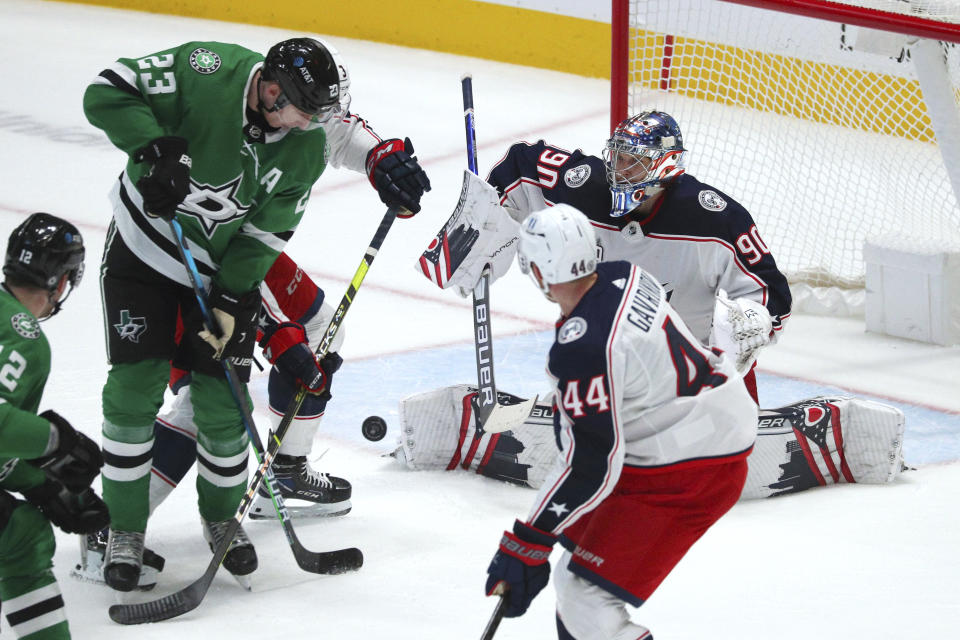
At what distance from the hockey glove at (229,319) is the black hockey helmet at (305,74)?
48 cm

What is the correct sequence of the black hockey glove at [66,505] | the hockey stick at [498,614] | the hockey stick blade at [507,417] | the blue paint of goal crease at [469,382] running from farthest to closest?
the blue paint of goal crease at [469,382] → the hockey stick blade at [507,417] → the black hockey glove at [66,505] → the hockey stick at [498,614]

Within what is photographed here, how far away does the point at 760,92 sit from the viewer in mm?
5949

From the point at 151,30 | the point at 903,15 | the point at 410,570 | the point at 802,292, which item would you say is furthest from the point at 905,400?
the point at 151,30

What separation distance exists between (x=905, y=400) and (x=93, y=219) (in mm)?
3555

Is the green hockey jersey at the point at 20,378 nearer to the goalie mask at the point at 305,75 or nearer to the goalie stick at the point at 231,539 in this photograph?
the goalie stick at the point at 231,539

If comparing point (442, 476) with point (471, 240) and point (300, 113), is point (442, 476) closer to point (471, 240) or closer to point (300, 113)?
point (471, 240)

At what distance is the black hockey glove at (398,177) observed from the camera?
11.4 feet

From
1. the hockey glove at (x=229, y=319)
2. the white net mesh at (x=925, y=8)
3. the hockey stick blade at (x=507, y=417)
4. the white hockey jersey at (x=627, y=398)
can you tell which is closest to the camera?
the white hockey jersey at (x=627, y=398)

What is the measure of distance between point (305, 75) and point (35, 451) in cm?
103

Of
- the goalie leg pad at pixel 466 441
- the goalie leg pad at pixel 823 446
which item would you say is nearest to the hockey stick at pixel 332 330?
the goalie leg pad at pixel 466 441

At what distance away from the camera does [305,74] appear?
3.05 m

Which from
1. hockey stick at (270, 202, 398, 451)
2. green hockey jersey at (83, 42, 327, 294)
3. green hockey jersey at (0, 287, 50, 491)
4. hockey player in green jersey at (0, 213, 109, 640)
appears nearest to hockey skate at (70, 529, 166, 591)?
hockey stick at (270, 202, 398, 451)

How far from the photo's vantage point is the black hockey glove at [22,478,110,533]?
2.71m

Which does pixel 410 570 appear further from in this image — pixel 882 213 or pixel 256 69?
pixel 882 213
